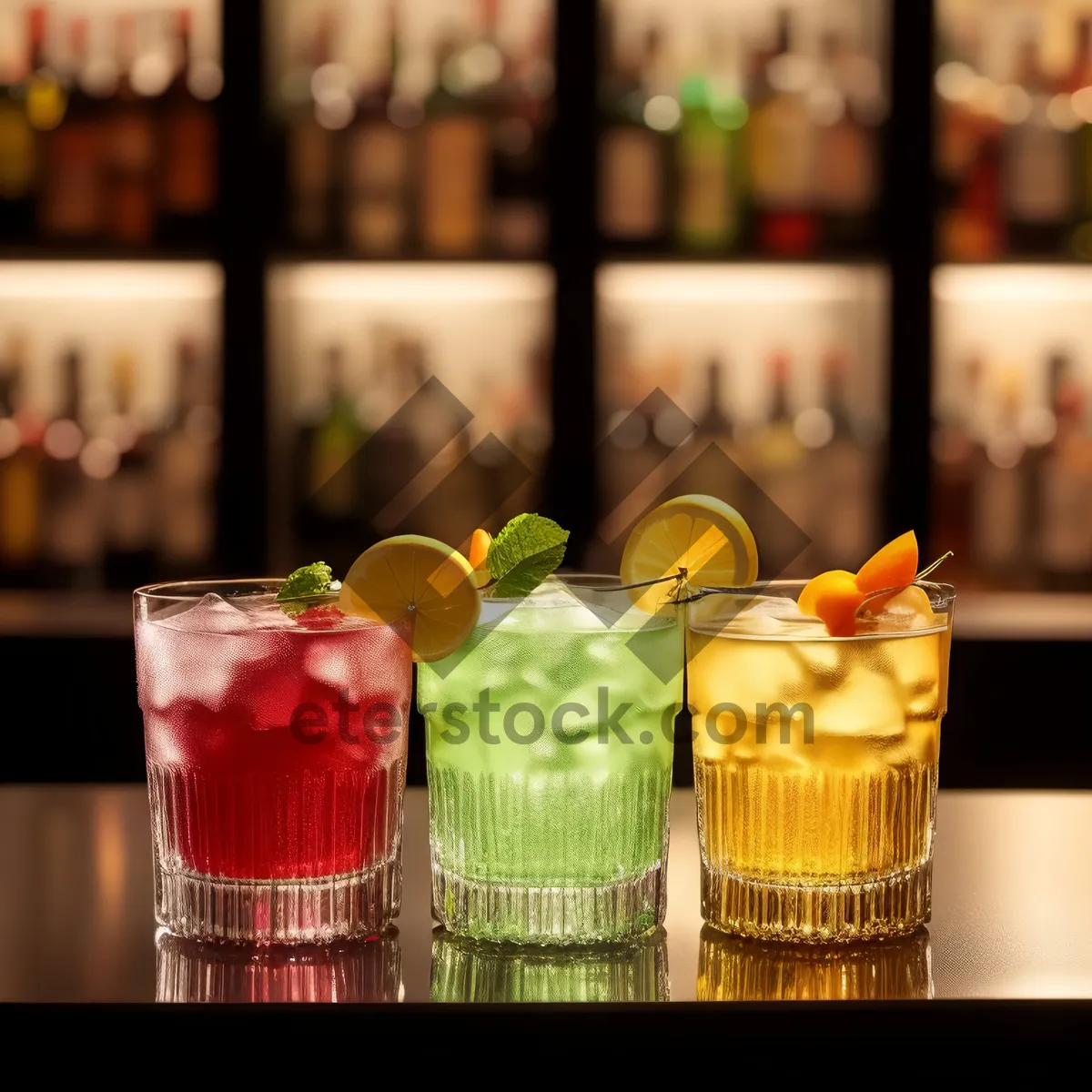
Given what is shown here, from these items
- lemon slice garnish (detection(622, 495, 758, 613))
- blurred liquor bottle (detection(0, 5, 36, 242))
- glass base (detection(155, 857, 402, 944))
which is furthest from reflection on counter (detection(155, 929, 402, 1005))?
blurred liquor bottle (detection(0, 5, 36, 242))

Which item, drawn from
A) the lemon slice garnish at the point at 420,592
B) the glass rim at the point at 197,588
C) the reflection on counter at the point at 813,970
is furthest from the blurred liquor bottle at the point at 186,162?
the reflection on counter at the point at 813,970

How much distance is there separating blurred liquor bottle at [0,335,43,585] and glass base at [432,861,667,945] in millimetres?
1966

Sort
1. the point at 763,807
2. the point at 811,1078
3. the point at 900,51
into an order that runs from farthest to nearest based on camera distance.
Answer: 1. the point at 900,51
2. the point at 763,807
3. the point at 811,1078

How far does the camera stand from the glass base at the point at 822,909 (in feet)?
2.43

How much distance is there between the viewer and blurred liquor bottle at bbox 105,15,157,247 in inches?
98.2

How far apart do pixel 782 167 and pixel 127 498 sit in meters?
1.31

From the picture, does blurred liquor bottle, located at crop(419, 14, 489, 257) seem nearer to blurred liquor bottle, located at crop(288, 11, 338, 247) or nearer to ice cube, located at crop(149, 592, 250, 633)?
blurred liquor bottle, located at crop(288, 11, 338, 247)

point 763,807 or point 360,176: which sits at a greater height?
point 360,176

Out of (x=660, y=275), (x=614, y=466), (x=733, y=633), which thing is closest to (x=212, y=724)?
(x=733, y=633)

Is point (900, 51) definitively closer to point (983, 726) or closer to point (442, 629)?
point (983, 726)

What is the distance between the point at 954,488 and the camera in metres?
2.54

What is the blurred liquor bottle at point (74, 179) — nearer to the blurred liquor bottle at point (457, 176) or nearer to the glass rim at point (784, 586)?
the blurred liquor bottle at point (457, 176)

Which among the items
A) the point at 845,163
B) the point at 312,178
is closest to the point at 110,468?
the point at 312,178

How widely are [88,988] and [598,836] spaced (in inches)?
10.4
